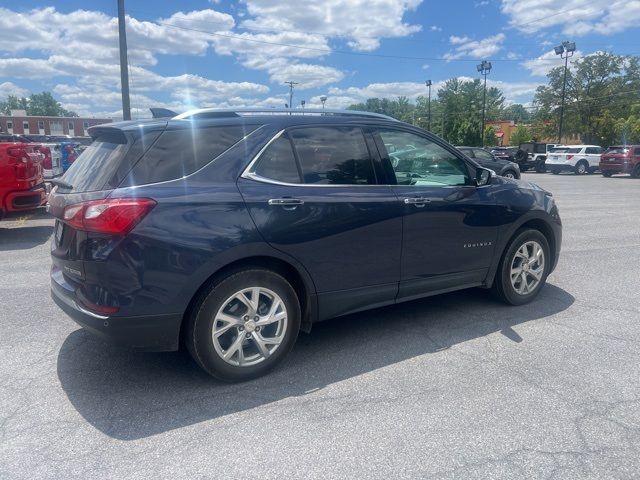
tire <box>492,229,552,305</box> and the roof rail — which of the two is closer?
the roof rail

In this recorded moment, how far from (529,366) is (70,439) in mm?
3029

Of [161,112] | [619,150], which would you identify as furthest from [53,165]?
[619,150]

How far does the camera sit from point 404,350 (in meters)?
3.94

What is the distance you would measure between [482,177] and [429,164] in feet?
1.64

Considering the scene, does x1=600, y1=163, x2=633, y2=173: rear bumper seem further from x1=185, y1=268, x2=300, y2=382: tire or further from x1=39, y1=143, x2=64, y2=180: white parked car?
x1=185, y1=268, x2=300, y2=382: tire

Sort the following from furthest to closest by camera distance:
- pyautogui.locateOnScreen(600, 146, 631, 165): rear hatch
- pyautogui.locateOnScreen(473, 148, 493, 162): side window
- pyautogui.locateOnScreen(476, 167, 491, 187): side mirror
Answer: pyautogui.locateOnScreen(600, 146, 631, 165): rear hatch, pyautogui.locateOnScreen(473, 148, 493, 162): side window, pyautogui.locateOnScreen(476, 167, 491, 187): side mirror

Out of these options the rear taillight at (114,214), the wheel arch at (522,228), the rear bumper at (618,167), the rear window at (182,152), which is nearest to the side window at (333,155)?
the rear window at (182,152)

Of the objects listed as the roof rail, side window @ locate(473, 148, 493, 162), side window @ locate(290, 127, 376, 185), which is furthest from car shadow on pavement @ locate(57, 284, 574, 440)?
side window @ locate(473, 148, 493, 162)

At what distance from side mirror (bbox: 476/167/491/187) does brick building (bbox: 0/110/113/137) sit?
9464 centimetres

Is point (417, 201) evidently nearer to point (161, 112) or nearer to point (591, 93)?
point (161, 112)

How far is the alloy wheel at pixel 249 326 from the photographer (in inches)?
129

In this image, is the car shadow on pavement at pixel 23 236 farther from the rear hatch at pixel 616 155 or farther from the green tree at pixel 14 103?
the green tree at pixel 14 103

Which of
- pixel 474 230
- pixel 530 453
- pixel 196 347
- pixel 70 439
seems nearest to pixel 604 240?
pixel 474 230

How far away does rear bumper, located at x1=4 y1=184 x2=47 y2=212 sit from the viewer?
8.03m
